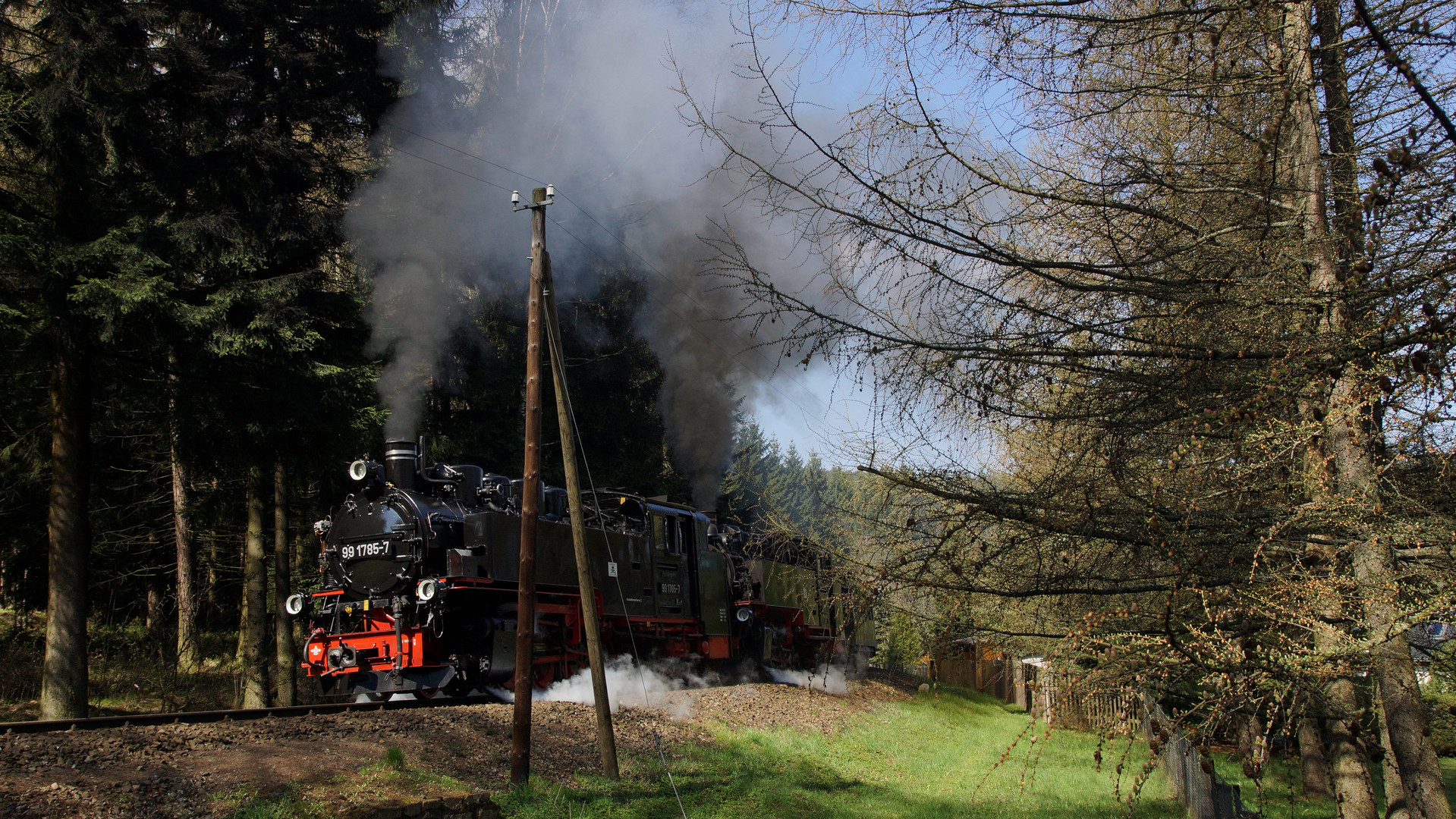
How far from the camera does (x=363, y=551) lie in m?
12.2

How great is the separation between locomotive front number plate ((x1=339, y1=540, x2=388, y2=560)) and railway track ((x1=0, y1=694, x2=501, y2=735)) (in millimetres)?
1916

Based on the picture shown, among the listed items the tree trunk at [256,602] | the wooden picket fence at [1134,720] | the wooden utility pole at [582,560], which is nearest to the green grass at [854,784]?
the wooden utility pole at [582,560]

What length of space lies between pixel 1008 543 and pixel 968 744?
13869mm

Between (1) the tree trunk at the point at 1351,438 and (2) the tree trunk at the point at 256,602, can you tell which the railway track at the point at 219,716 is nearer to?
(2) the tree trunk at the point at 256,602

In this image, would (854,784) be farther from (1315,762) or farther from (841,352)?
(841,352)

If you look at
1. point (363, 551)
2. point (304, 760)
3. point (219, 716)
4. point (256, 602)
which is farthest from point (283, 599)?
point (304, 760)

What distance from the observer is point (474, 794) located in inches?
317

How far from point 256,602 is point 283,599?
25.7 inches

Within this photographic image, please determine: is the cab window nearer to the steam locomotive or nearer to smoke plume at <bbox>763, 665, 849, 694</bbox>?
the steam locomotive

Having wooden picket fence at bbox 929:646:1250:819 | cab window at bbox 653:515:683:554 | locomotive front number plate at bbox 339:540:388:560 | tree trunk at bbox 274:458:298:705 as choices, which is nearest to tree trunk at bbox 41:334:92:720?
locomotive front number plate at bbox 339:540:388:560

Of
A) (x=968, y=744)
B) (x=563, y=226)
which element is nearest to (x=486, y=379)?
(x=563, y=226)

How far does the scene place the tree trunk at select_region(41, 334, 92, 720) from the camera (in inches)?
435

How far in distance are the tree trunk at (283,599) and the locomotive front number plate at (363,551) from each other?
3679 mm

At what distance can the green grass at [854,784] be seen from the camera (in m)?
9.06
